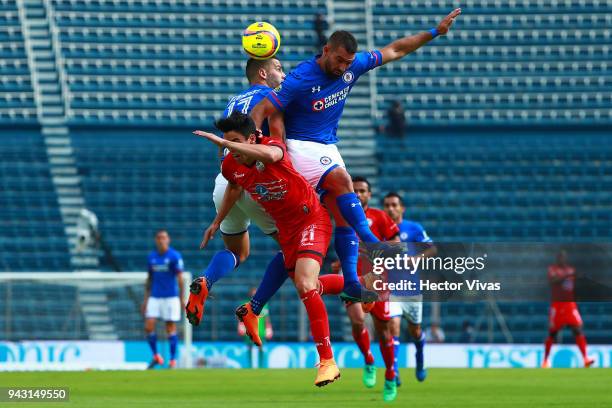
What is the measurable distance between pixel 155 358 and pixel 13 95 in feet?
28.7

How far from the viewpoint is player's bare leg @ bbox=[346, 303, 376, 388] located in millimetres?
11836

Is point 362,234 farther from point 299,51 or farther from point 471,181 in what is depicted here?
point 299,51

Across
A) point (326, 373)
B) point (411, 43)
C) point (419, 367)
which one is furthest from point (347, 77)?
point (419, 367)

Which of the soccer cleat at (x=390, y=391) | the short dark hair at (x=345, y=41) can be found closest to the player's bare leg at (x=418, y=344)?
the soccer cleat at (x=390, y=391)

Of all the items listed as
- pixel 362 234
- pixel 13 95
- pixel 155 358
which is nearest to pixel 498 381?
pixel 362 234

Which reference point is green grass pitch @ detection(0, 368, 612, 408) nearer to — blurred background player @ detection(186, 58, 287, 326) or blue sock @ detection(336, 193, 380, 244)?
blurred background player @ detection(186, 58, 287, 326)

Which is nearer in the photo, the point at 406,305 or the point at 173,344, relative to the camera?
the point at 406,305

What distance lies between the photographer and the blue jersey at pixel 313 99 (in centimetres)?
876

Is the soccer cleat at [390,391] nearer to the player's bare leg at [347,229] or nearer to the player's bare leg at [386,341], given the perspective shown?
the player's bare leg at [386,341]

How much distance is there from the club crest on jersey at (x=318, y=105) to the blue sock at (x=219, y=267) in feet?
4.85

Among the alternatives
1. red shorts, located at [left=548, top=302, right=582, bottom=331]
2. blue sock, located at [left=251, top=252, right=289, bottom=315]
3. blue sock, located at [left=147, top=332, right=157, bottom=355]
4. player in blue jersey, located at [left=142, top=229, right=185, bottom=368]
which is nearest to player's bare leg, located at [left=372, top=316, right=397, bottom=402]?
blue sock, located at [left=251, top=252, right=289, bottom=315]

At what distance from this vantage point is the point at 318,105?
29.0 feet

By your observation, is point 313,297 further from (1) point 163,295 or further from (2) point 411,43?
(1) point 163,295

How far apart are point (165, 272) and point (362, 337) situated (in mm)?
7367
